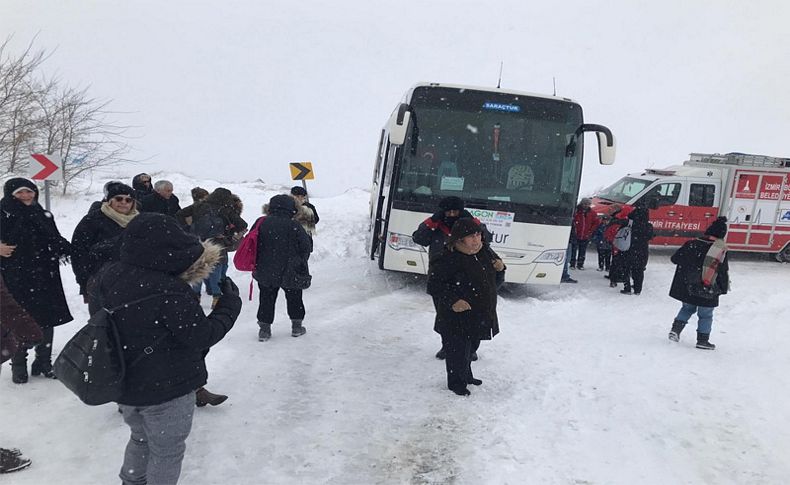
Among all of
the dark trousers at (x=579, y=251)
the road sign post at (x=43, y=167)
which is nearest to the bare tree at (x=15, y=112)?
the road sign post at (x=43, y=167)

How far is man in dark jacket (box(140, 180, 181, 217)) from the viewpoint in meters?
6.91

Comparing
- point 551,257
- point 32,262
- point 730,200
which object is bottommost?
point 551,257

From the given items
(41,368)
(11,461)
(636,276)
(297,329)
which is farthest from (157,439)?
(636,276)

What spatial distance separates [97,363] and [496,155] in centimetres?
701

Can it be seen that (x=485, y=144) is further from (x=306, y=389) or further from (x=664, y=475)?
(x=664, y=475)

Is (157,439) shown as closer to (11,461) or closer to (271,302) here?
(11,461)

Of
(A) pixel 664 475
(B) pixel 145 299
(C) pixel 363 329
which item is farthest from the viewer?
(C) pixel 363 329

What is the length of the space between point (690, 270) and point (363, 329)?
179 inches

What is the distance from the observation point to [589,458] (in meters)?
4.11

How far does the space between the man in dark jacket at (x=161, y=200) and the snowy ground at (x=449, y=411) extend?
1797 mm

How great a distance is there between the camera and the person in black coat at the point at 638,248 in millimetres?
9780

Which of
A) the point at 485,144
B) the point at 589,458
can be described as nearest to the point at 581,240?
the point at 485,144

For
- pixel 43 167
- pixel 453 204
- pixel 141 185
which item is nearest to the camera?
pixel 453 204

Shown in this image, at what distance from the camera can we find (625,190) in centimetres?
1471
